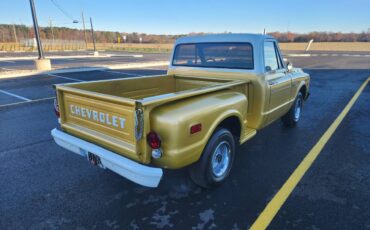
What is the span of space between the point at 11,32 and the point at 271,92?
92.3 m

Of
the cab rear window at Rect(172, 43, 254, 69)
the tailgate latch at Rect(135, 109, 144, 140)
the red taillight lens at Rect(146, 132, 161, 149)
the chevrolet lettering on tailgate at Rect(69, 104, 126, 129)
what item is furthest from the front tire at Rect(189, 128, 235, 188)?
the cab rear window at Rect(172, 43, 254, 69)

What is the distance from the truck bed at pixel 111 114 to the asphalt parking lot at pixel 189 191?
71cm

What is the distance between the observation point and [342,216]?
2.94 meters

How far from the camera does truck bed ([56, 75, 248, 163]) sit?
2607 mm

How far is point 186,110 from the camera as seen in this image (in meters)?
2.79

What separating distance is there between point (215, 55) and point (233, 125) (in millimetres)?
1584

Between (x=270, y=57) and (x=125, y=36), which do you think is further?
(x=125, y=36)

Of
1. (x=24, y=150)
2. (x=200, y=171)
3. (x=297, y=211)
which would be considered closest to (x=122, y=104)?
(x=200, y=171)

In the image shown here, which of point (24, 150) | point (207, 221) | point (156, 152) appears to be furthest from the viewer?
point (24, 150)

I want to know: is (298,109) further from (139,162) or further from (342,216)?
(139,162)

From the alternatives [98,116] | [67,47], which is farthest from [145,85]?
[67,47]

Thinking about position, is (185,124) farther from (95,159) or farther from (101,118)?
(95,159)

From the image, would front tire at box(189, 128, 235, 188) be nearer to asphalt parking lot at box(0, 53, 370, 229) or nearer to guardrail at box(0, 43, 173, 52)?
asphalt parking lot at box(0, 53, 370, 229)

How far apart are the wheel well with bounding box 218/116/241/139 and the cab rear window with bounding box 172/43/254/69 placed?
3.57 feet
